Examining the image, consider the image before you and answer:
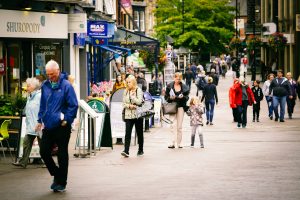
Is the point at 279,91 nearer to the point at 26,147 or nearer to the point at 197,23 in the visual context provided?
the point at 26,147

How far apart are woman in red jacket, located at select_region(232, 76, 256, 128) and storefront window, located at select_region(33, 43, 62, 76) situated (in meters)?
6.55

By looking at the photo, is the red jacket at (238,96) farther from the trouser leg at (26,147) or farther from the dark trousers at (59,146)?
the dark trousers at (59,146)

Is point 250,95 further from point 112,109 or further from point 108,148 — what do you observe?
point 108,148

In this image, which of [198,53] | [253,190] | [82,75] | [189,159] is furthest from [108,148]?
[198,53]

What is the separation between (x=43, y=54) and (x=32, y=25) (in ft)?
7.37

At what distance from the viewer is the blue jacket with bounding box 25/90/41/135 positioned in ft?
54.1

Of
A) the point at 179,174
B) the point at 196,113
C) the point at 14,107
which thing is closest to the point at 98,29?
the point at 196,113

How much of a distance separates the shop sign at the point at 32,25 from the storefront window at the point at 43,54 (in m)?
0.56

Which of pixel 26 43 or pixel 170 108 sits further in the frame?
pixel 26 43

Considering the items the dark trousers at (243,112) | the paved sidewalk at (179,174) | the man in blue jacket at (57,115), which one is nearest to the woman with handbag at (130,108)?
the paved sidewalk at (179,174)

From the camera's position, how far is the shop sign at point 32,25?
2537 centimetres

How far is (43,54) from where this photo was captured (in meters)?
29.5

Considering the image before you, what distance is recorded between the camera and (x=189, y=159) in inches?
711

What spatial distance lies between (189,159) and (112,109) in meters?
5.97
